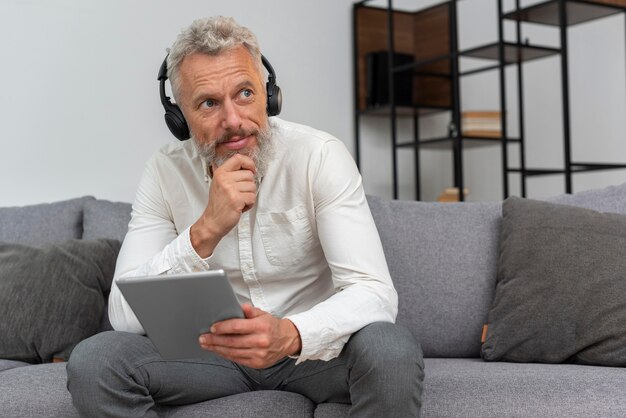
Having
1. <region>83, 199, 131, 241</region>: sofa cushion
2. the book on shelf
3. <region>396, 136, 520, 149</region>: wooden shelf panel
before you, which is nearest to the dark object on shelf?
<region>396, 136, 520, 149</region>: wooden shelf panel

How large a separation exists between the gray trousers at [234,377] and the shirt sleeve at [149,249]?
119 millimetres

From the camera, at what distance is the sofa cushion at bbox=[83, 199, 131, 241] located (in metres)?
2.32

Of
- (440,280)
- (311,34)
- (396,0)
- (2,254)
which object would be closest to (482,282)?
(440,280)

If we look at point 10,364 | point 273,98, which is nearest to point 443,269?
point 273,98

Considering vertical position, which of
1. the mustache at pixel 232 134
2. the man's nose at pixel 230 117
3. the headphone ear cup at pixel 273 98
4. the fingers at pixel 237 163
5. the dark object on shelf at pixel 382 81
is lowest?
the fingers at pixel 237 163

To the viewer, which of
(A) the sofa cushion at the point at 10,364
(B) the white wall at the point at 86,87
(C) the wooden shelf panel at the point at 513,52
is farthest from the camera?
(C) the wooden shelf panel at the point at 513,52

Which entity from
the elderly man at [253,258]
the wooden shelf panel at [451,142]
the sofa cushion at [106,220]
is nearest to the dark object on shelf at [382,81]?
the wooden shelf panel at [451,142]

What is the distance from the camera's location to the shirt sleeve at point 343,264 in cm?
139

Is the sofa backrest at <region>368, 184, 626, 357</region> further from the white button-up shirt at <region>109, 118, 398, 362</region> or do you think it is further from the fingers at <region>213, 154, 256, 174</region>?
the fingers at <region>213, 154, 256, 174</region>

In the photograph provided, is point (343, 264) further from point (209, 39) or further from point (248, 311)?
point (209, 39)

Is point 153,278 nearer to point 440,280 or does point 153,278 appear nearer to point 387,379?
point 387,379

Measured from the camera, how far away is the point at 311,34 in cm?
389

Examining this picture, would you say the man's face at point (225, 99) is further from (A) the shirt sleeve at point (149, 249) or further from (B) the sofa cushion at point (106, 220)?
(B) the sofa cushion at point (106, 220)

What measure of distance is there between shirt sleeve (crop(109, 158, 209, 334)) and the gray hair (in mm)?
280
